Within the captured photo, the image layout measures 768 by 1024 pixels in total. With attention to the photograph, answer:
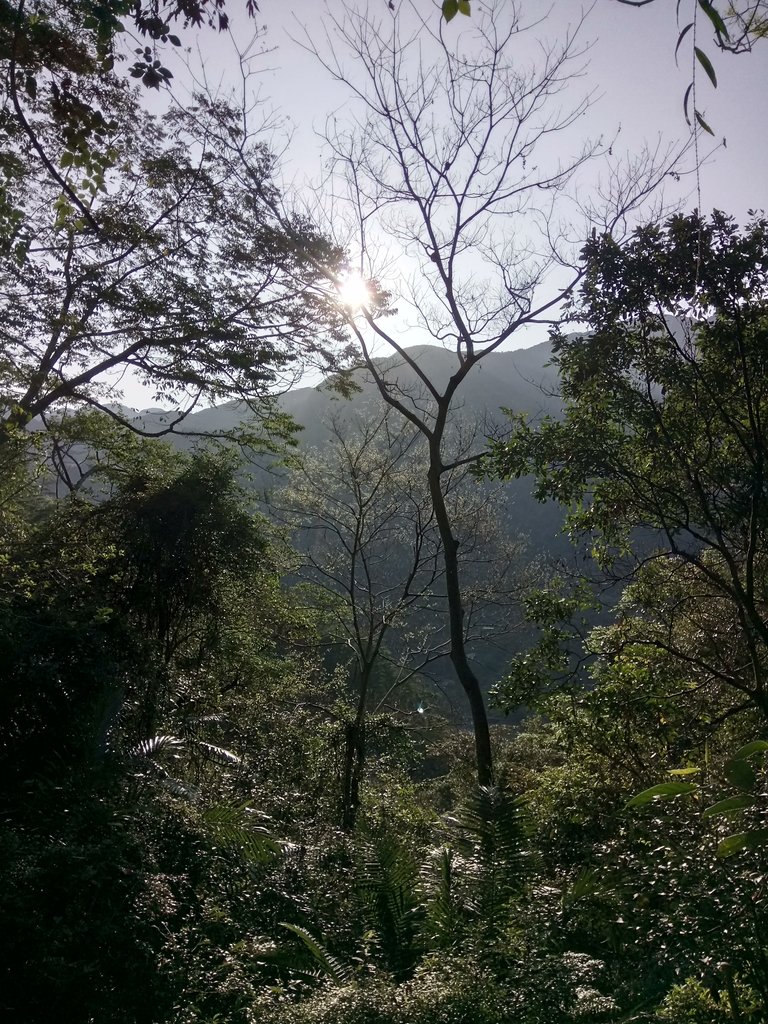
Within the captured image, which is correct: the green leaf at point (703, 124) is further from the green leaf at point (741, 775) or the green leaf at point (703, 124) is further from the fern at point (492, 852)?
the fern at point (492, 852)

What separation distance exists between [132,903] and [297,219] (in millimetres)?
9054

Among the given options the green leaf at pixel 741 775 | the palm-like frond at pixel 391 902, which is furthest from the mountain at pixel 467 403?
the green leaf at pixel 741 775

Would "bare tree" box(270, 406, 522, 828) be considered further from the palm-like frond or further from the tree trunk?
the palm-like frond

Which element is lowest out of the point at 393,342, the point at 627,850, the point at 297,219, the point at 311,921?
the point at 311,921

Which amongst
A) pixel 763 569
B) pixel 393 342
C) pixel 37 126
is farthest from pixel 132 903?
pixel 393 342

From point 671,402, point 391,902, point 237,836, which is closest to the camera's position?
point 391,902

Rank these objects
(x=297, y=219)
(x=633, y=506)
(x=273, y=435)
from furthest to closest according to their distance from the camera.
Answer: (x=273, y=435) → (x=297, y=219) → (x=633, y=506)

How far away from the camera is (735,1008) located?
2504 millimetres

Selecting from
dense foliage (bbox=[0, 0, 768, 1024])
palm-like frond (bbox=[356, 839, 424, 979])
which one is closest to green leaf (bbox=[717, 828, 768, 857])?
dense foliage (bbox=[0, 0, 768, 1024])

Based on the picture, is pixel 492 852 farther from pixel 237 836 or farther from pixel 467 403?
pixel 467 403

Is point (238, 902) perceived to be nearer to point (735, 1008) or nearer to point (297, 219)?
point (735, 1008)

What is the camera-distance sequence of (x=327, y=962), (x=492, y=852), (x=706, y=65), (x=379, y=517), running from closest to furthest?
(x=706, y=65) < (x=327, y=962) < (x=492, y=852) < (x=379, y=517)

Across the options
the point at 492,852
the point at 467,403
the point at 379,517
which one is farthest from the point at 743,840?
the point at 467,403

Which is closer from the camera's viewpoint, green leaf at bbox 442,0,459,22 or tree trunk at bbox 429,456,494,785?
green leaf at bbox 442,0,459,22
